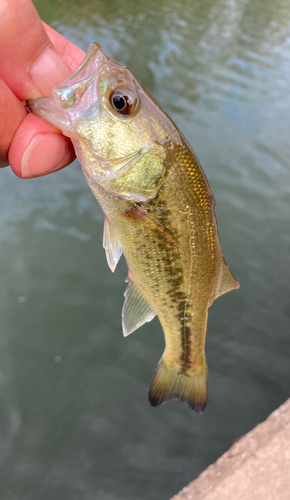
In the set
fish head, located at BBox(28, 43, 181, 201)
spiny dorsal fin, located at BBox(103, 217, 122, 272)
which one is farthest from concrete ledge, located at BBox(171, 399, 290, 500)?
fish head, located at BBox(28, 43, 181, 201)

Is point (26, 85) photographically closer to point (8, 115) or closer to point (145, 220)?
point (8, 115)

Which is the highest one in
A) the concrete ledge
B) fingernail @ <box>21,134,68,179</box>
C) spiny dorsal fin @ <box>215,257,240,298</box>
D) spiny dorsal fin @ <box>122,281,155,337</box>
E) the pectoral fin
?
fingernail @ <box>21,134,68,179</box>

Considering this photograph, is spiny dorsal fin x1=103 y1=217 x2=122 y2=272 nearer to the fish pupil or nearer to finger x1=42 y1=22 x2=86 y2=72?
the fish pupil

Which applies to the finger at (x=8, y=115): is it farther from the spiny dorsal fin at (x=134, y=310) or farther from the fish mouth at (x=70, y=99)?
the spiny dorsal fin at (x=134, y=310)

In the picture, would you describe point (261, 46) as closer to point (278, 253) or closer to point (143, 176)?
point (278, 253)

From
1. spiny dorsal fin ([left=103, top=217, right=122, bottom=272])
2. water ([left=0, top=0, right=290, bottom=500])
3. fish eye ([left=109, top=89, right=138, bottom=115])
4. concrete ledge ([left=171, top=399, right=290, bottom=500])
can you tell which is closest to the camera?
fish eye ([left=109, top=89, right=138, bottom=115])

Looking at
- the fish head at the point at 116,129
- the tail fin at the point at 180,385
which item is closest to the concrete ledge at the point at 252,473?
the tail fin at the point at 180,385
